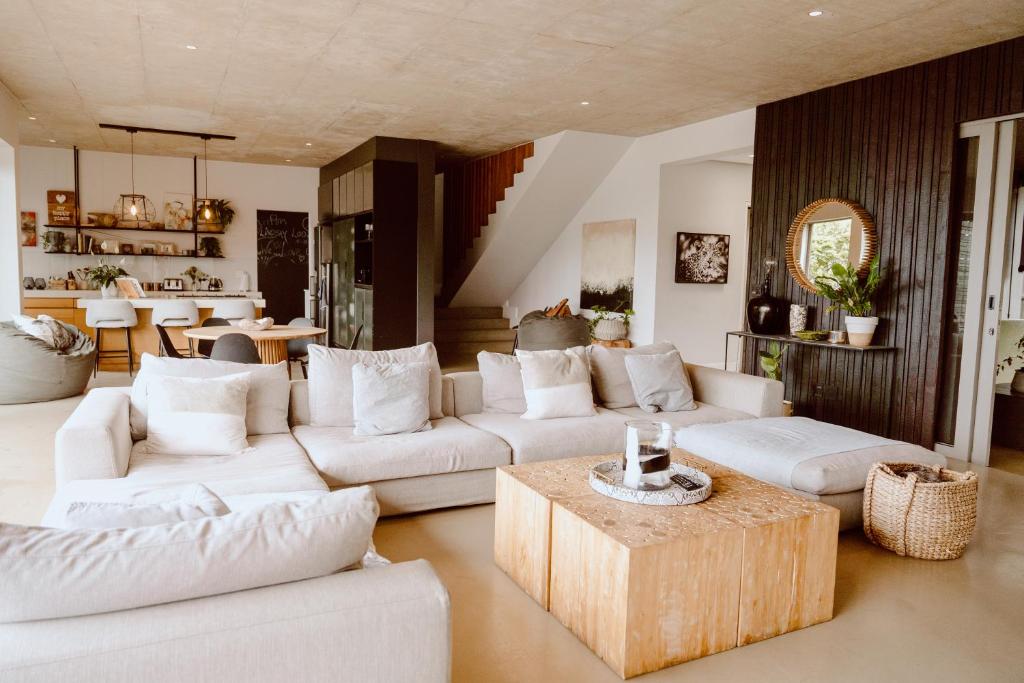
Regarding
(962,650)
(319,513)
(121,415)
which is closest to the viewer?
(319,513)

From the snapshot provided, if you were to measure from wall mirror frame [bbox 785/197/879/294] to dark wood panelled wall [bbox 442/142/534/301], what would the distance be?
3800mm

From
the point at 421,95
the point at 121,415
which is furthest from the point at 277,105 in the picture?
the point at 121,415

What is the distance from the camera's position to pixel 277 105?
22.9ft

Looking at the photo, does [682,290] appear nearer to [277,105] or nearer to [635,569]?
[277,105]

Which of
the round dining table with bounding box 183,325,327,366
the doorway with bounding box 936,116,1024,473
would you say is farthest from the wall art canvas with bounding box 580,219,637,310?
the round dining table with bounding box 183,325,327,366

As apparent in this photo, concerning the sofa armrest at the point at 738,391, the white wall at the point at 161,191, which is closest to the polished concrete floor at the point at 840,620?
the sofa armrest at the point at 738,391

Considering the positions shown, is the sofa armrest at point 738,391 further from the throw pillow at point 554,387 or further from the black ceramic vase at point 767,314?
the black ceramic vase at point 767,314

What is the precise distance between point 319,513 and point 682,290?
712 cm

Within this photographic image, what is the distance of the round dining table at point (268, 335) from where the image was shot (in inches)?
225

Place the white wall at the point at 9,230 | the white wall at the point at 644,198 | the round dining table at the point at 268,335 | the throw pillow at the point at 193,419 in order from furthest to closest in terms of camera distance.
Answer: the white wall at the point at 644,198 → the white wall at the point at 9,230 → the round dining table at the point at 268,335 → the throw pillow at the point at 193,419

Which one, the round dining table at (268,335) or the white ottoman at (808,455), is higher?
the round dining table at (268,335)

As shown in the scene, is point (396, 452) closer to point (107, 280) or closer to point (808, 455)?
point (808, 455)

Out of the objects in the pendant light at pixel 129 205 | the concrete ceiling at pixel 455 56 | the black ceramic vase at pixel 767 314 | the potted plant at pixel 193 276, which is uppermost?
the concrete ceiling at pixel 455 56

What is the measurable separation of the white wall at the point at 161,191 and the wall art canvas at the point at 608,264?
5.09 m
